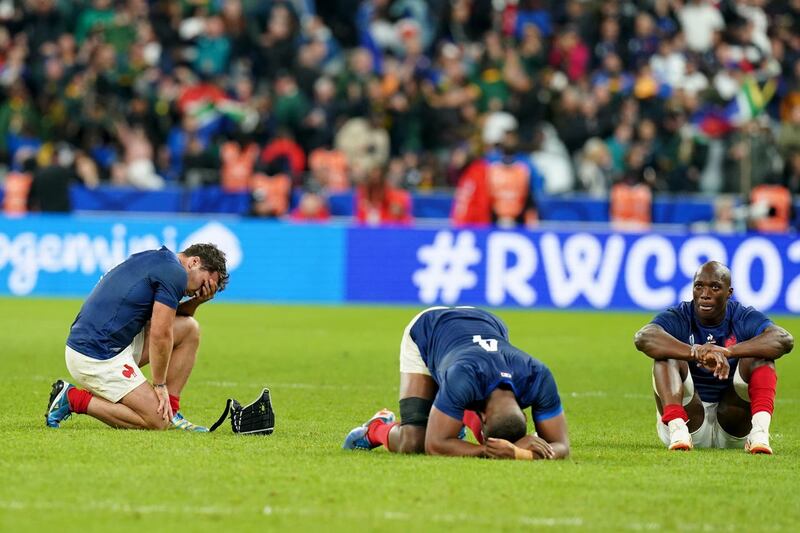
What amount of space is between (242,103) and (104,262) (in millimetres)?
5622

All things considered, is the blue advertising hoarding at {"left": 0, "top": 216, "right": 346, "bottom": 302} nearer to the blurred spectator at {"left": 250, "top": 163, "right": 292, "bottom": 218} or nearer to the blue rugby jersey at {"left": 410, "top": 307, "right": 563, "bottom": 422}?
the blurred spectator at {"left": 250, "top": 163, "right": 292, "bottom": 218}

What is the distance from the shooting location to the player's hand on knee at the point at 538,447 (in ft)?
27.4

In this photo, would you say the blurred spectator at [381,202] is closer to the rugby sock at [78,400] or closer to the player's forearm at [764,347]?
the rugby sock at [78,400]

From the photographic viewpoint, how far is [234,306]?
21.3m

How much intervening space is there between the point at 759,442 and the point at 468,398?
2015 millimetres

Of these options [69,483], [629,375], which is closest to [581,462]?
[69,483]

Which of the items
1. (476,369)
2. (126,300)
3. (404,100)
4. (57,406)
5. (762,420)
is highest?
(404,100)

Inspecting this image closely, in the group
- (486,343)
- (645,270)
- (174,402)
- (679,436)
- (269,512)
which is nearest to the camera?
(269,512)

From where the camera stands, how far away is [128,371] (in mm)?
9516

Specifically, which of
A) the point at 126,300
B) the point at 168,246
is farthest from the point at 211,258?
the point at 168,246

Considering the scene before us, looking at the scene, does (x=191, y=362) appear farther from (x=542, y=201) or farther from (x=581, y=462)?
(x=542, y=201)

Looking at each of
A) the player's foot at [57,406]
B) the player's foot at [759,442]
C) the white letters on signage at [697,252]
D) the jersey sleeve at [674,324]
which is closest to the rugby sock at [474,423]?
the jersey sleeve at [674,324]

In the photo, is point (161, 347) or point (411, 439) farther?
point (161, 347)

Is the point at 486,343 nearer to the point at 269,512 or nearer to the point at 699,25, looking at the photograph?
the point at 269,512
